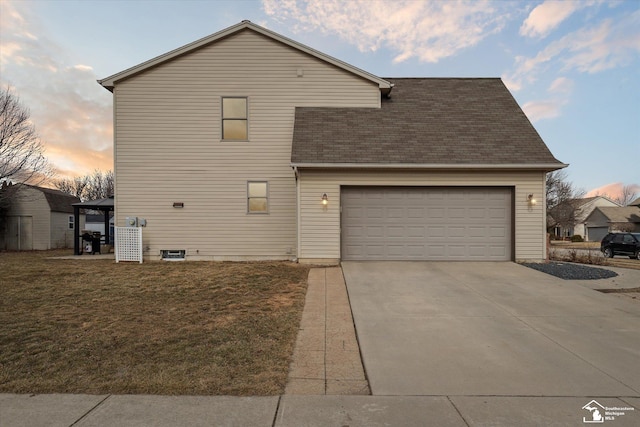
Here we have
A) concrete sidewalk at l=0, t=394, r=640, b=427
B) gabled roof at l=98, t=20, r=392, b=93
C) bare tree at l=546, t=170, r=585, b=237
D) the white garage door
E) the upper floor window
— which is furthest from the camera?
bare tree at l=546, t=170, r=585, b=237

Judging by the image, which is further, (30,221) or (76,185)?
(76,185)

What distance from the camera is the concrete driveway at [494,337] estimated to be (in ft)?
11.8

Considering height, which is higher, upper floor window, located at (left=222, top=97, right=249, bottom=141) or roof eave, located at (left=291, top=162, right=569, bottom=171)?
upper floor window, located at (left=222, top=97, right=249, bottom=141)

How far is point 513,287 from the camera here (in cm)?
787

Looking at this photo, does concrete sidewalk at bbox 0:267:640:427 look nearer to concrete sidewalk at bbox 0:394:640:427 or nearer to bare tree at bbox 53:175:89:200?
concrete sidewalk at bbox 0:394:640:427

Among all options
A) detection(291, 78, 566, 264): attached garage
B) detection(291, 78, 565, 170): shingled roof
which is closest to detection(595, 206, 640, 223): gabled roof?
detection(291, 78, 565, 170): shingled roof

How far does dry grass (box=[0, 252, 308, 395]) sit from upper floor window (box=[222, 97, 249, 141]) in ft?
17.6

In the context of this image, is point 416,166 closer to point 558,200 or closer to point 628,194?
point 558,200

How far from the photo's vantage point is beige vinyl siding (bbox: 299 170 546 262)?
10.7m

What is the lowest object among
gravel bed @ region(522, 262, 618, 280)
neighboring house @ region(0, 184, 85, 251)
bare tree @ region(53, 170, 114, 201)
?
gravel bed @ region(522, 262, 618, 280)

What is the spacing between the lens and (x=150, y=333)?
4.93 m

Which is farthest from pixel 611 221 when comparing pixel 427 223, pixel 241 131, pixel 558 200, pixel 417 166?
pixel 241 131

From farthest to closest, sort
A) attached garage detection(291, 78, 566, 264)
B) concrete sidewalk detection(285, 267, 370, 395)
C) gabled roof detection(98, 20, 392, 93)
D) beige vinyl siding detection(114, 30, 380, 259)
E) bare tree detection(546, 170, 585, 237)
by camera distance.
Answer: bare tree detection(546, 170, 585, 237) < beige vinyl siding detection(114, 30, 380, 259) < gabled roof detection(98, 20, 392, 93) < attached garage detection(291, 78, 566, 264) < concrete sidewalk detection(285, 267, 370, 395)

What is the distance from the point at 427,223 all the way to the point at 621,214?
49.0 metres
